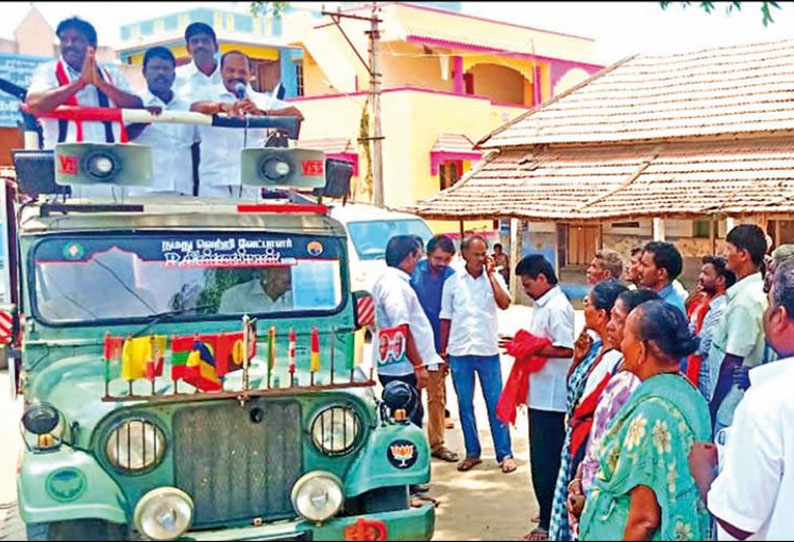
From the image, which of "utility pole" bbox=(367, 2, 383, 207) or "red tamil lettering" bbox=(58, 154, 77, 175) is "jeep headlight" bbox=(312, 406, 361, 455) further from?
"utility pole" bbox=(367, 2, 383, 207)

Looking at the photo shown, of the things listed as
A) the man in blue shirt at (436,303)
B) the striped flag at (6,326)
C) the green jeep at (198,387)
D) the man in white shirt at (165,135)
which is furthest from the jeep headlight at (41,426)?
the man in blue shirt at (436,303)

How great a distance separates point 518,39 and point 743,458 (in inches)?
963

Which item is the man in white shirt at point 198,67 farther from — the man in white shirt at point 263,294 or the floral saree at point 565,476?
the floral saree at point 565,476

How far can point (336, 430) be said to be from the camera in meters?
4.29

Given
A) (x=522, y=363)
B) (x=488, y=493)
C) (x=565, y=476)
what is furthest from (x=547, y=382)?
(x=565, y=476)

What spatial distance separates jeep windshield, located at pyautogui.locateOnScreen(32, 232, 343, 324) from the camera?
182 inches

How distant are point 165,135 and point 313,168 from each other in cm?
93

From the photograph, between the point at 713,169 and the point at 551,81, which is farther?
the point at 551,81

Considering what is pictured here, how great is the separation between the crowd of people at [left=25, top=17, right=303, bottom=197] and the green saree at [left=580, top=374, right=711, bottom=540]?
120 inches

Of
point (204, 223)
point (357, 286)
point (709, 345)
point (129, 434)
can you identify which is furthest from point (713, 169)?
point (129, 434)

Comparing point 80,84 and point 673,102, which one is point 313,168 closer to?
point 80,84

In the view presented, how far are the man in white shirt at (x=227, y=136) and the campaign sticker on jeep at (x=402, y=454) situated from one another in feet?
6.06

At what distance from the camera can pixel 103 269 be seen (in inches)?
184

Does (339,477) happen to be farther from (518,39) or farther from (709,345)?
(518,39)
